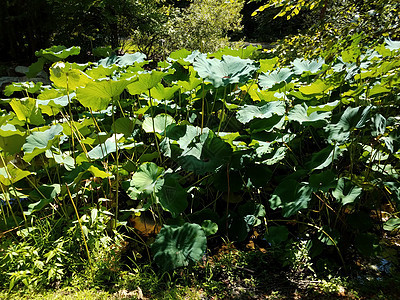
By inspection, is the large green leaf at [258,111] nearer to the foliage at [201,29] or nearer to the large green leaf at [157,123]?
the large green leaf at [157,123]

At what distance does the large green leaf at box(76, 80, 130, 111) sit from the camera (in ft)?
4.43

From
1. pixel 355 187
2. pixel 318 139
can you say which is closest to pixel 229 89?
pixel 318 139

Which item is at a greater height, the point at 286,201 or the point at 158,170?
the point at 158,170

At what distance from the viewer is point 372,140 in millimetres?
1688

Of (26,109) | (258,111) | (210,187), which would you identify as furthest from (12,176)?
(258,111)

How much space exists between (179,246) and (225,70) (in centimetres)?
85

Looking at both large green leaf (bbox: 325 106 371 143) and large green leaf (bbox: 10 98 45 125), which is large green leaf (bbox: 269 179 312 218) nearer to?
large green leaf (bbox: 325 106 371 143)

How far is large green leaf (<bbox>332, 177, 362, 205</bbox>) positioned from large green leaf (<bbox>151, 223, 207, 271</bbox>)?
0.63 m

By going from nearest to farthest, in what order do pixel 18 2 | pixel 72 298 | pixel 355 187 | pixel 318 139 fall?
pixel 72 298, pixel 355 187, pixel 318 139, pixel 18 2

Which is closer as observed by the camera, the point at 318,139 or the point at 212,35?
the point at 318,139

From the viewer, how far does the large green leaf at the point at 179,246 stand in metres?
1.36

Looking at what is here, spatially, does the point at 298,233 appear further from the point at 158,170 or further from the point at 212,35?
the point at 212,35

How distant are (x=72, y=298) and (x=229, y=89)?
1.46 meters

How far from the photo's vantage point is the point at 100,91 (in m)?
1.41
